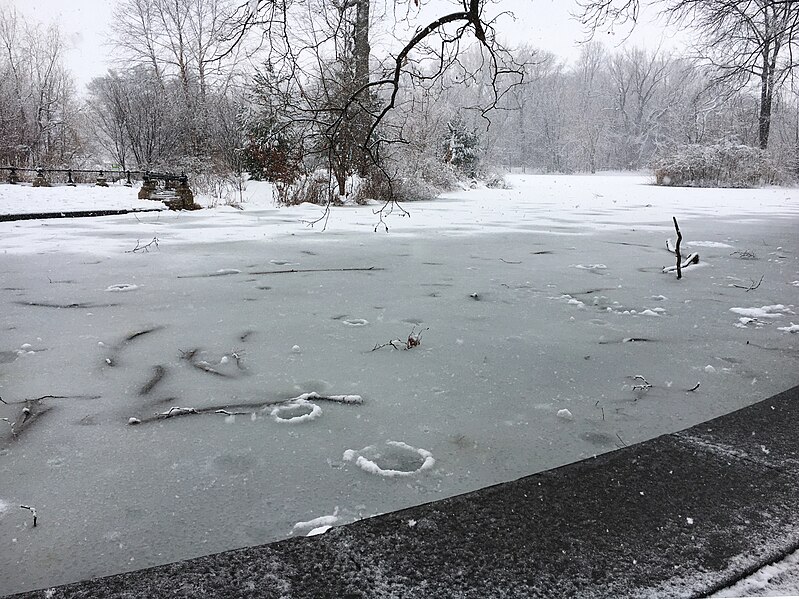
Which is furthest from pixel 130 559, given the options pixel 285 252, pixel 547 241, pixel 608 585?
pixel 547 241

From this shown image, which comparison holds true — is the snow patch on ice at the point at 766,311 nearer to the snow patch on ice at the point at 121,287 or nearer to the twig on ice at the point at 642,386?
the twig on ice at the point at 642,386

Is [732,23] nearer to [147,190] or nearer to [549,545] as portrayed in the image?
[549,545]

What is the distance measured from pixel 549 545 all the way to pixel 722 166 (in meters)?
23.4

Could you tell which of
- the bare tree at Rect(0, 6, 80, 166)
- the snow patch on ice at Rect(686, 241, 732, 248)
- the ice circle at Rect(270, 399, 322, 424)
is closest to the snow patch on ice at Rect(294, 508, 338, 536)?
the ice circle at Rect(270, 399, 322, 424)

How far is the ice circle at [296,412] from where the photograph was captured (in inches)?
71.1

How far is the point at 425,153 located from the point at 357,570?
14532mm

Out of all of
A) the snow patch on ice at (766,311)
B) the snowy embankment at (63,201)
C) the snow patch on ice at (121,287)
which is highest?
the snowy embankment at (63,201)

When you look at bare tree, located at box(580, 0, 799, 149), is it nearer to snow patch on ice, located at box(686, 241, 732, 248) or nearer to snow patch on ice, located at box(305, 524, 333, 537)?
snow patch on ice, located at box(686, 241, 732, 248)

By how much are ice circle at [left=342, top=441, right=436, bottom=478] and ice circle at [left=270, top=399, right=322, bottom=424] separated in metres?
0.29

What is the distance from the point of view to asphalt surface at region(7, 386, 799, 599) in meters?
1.01

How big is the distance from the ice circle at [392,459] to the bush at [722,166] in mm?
22701

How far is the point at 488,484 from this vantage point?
142 cm

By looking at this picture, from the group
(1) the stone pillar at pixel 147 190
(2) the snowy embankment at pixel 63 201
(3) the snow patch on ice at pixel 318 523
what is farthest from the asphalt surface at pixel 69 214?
(3) the snow patch on ice at pixel 318 523

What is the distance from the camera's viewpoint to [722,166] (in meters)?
20.3
